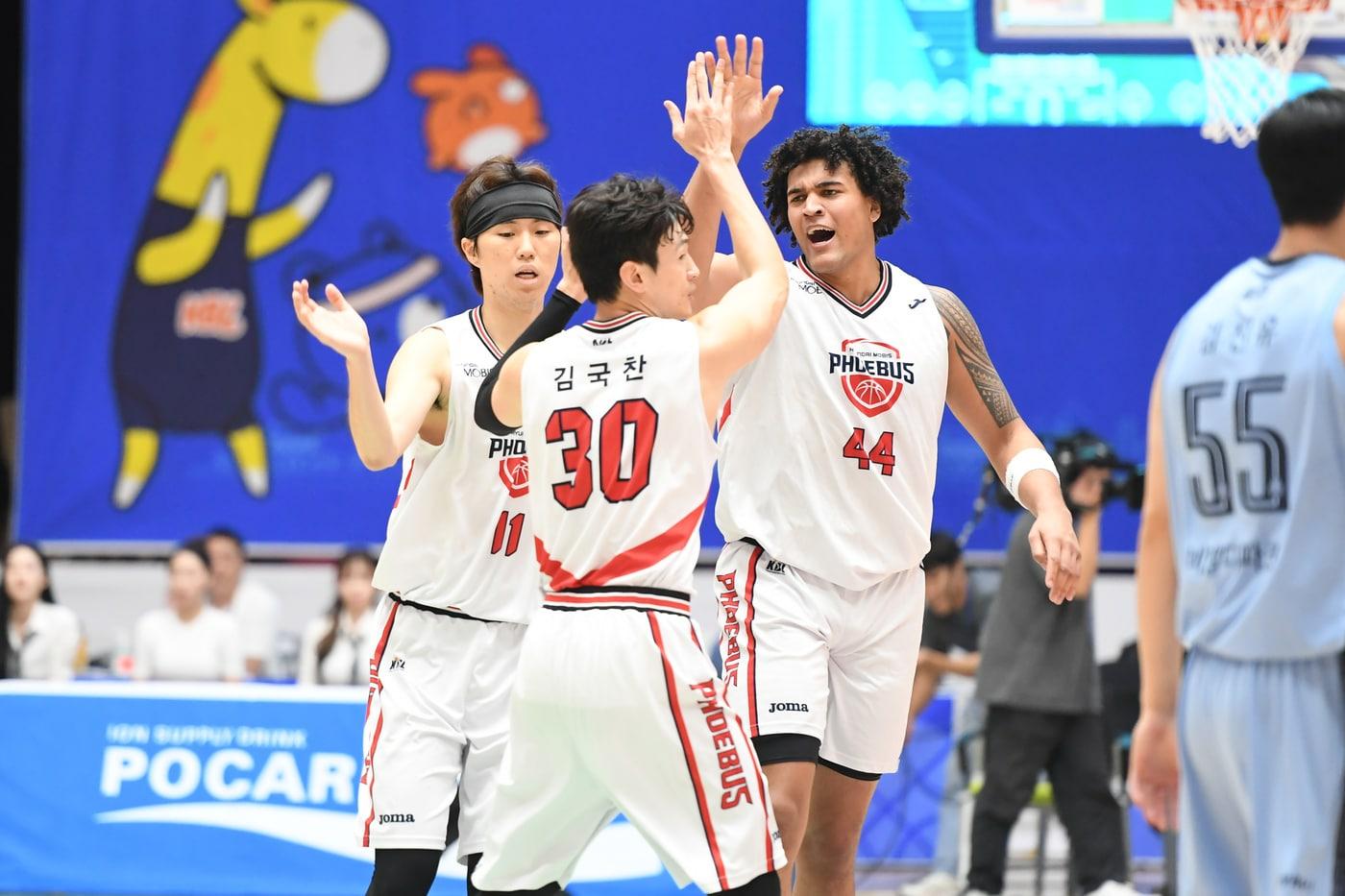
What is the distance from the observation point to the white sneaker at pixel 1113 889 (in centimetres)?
826

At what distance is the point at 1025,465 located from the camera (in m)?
5.27

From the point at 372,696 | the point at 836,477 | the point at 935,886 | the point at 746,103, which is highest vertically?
the point at 746,103

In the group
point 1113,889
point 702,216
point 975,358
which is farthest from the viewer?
point 1113,889

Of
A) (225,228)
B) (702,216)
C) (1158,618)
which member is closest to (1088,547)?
(702,216)

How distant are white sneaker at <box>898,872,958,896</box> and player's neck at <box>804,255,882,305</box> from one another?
4.64 metres

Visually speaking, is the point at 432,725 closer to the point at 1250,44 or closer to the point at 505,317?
the point at 505,317

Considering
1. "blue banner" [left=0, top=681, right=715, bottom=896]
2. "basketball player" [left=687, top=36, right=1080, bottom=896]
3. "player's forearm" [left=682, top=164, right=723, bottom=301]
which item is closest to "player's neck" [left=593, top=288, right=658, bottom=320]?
"player's forearm" [left=682, top=164, right=723, bottom=301]

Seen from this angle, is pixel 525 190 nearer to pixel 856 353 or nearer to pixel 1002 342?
pixel 856 353

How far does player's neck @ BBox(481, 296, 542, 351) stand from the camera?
5.38 metres

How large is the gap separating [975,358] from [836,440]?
0.60 meters

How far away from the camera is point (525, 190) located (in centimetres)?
536

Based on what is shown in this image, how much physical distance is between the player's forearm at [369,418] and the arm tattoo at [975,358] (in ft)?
5.88

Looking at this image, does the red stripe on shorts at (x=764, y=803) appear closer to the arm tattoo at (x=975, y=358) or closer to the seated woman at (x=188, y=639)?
the arm tattoo at (x=975, y=358)

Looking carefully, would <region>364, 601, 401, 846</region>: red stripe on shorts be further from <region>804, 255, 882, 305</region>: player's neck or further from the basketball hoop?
the basketball hoop
